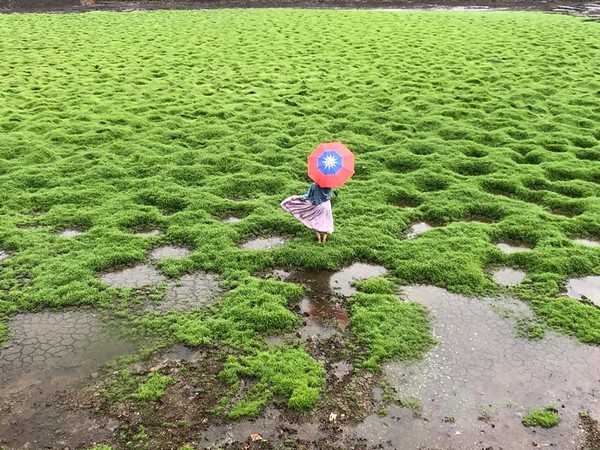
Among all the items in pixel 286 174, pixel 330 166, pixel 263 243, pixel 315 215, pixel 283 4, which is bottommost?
pixel 283 4

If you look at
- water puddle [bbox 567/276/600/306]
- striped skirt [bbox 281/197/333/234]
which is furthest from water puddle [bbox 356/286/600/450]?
striped skirt [bbox 281/197/333/234]

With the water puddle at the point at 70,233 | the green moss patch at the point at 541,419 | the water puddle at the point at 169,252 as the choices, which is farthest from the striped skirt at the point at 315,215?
the green moss patch at the point at 541,419

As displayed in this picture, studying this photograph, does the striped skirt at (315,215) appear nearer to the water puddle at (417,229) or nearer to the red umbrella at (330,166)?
the red umbrella at (330,166)

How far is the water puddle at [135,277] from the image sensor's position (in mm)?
9125

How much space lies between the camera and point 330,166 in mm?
9242

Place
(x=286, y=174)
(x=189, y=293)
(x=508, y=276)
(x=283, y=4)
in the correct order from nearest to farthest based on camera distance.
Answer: (x=189, y=293) → (x=508, y=276) → (x=286, y=174) → (x=283, y=4)

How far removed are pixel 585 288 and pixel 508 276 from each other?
1.19m

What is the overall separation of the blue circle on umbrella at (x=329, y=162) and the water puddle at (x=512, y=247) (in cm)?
345

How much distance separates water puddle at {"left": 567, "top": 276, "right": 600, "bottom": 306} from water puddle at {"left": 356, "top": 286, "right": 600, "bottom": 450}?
1005 millimetres

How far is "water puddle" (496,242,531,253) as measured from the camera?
10.0 metres

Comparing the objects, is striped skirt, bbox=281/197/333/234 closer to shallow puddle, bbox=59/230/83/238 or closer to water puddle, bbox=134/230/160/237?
water puddle, bbox=134/230/160/237

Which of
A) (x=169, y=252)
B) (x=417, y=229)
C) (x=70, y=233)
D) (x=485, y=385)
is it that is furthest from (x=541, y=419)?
(x=70, y=233)

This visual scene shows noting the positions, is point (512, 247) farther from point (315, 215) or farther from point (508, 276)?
point (315, 215)

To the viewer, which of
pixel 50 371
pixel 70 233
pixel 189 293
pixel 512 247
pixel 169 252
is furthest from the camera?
pixel 70 233
